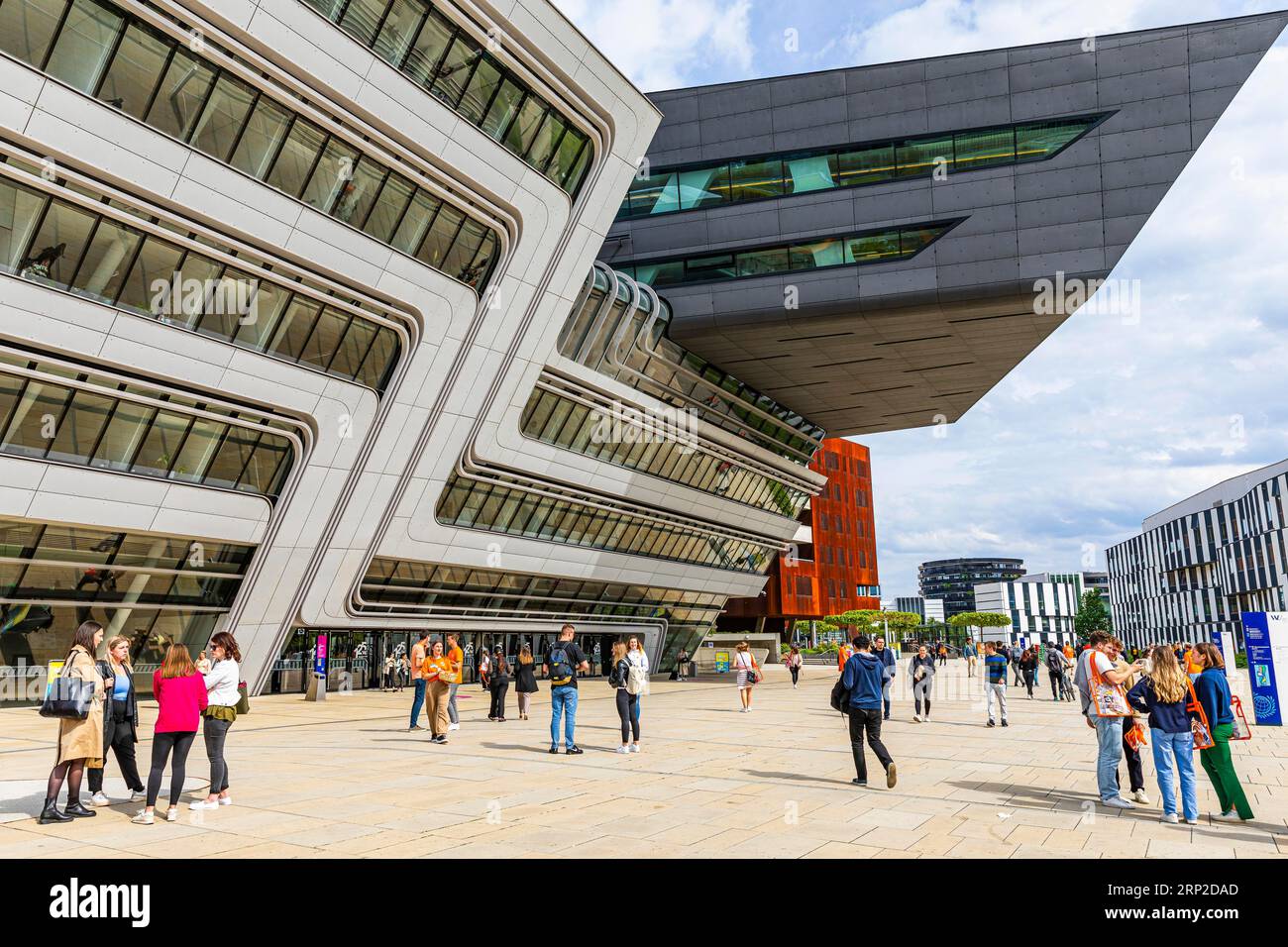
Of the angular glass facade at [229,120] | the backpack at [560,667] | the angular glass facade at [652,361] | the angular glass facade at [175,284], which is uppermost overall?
the angular glass facade at [652,361]

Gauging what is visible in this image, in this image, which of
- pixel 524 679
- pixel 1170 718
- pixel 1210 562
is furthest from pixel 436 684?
pixel 1210 562

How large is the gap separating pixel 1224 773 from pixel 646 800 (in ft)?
18.9

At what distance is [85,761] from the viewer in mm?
8945

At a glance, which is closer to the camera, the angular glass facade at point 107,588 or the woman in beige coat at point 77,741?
the woman in beige coat at point 77,741

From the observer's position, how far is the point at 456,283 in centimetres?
2647

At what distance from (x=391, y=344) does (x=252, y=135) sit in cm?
683

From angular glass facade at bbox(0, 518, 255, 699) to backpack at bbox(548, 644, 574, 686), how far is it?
39.7ft

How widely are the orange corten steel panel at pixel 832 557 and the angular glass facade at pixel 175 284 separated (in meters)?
57.8

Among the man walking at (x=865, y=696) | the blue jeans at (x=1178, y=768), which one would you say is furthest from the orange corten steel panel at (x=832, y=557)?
the blue jeans at (x=1178, y=768)

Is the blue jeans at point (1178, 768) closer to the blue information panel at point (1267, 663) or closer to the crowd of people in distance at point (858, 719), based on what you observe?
the crowd of people in distance at point (858, 719)

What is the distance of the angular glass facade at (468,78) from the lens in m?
21.9

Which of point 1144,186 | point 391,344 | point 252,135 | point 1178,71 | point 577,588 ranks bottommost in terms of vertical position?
point 577,588
